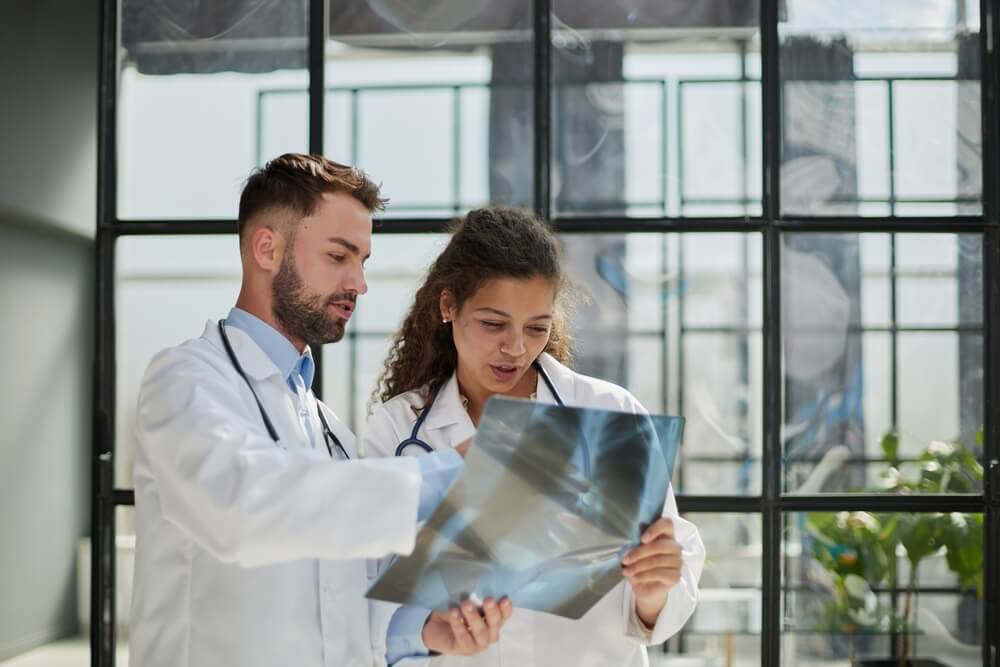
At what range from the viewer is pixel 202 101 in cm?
290

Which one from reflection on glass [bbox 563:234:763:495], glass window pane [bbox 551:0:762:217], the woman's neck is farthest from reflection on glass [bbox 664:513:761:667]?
the woman's neck

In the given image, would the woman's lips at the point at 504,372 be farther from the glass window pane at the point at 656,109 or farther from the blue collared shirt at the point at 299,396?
the glass window pane at the point at 656,109

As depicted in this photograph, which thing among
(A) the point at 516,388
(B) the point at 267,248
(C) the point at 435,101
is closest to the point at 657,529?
(A) the point at 516,388

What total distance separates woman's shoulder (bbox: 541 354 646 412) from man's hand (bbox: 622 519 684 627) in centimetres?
41

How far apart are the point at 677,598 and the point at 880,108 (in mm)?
1657

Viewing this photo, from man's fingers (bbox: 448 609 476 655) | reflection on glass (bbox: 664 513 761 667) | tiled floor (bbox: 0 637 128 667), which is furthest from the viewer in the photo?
tiled floor (bbox: 0 637 128 667)

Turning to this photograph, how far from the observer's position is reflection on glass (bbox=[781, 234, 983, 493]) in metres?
2.79

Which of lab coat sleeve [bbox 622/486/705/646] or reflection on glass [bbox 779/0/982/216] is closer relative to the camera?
lab coat sleeve [bbox 622/486/705/646]

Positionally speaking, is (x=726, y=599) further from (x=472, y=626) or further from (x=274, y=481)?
(x=274, y=481)

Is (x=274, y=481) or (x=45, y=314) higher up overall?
(x=45, y=314)

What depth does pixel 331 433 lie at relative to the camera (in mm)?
1772

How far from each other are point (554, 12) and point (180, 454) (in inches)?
74.9

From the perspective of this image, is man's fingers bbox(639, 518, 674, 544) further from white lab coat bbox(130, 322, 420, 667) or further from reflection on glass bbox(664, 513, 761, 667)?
reflection on glass bbox(664, 513, 761, 667)

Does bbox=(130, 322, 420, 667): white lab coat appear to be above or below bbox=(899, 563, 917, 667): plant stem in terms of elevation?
above
